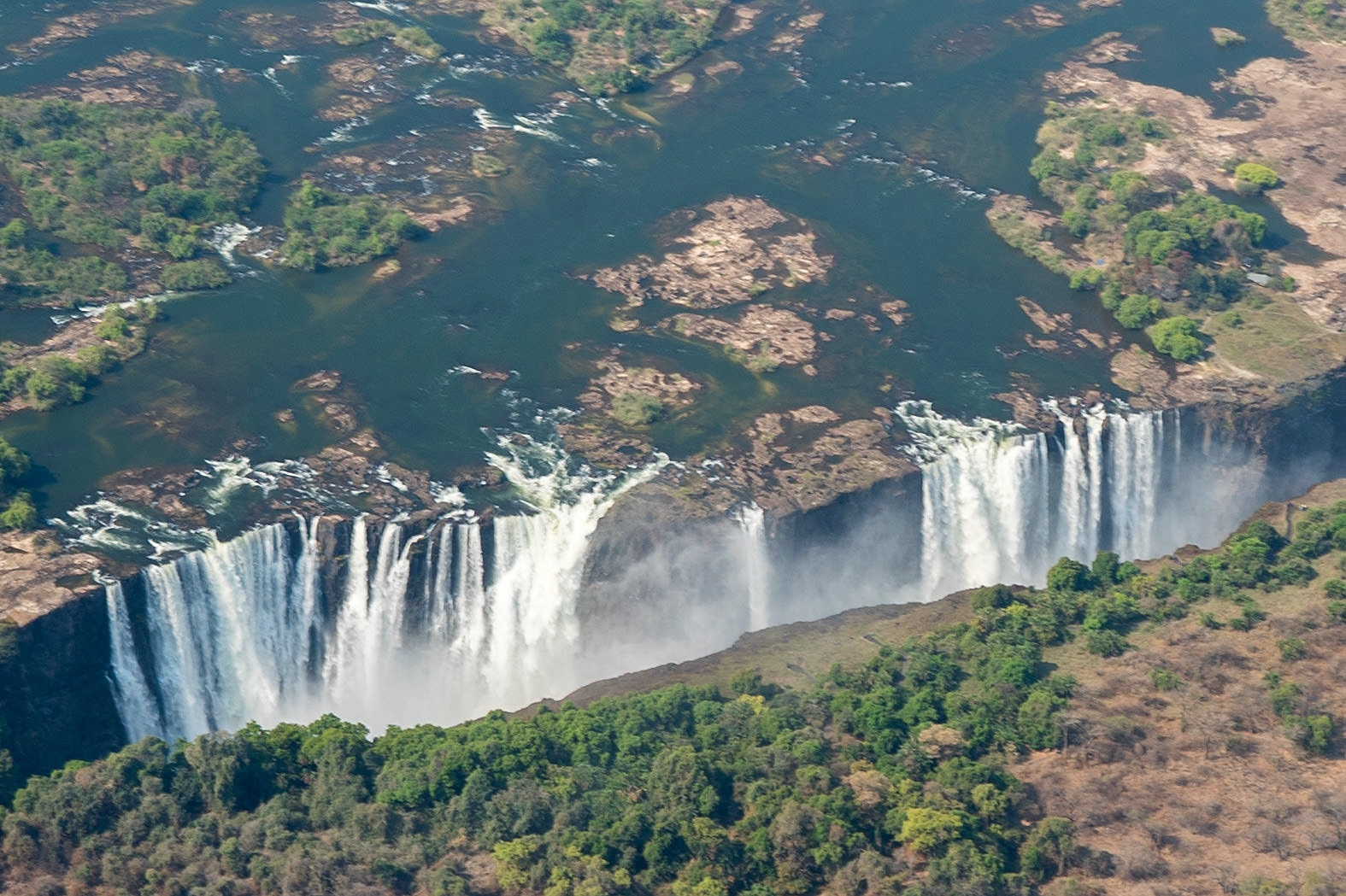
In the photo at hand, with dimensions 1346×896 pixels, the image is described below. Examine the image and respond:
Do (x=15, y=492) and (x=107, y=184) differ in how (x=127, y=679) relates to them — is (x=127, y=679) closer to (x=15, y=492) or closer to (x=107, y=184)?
(x=15, y=492)

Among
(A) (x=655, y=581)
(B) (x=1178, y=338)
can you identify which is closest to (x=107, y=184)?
(A) (x=655, y=581)

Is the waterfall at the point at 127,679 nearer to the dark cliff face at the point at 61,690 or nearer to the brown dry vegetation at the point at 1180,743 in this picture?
the dark cliff face at the point at 61,690

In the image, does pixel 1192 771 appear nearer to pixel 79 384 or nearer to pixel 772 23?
pixel 79 384

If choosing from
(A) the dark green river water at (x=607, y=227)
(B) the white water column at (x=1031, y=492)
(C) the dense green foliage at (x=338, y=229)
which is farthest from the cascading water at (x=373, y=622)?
(C) the dense green foliage at (x=338, y=229)

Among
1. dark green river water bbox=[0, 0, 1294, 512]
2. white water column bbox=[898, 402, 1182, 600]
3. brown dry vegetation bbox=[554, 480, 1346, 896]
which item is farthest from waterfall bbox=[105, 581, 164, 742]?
white water column bbox=[898, 402, 1182, 600]

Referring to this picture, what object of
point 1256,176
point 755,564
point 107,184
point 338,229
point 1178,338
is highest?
point 107,184
